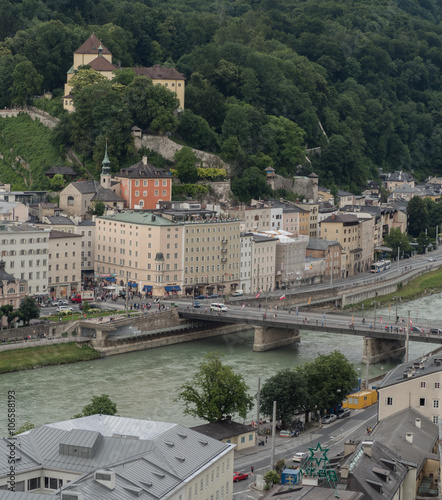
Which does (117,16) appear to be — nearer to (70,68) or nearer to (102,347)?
(70,68)

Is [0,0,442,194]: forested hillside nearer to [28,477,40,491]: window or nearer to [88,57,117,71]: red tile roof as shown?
[88,57,117,71]: red tile roof

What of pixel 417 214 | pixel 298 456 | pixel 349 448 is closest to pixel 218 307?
pixel 298 456

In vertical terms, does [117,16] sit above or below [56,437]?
above

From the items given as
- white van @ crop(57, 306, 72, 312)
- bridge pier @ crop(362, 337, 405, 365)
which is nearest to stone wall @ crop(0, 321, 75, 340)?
white van @ crop(57, 306, 72, 312)

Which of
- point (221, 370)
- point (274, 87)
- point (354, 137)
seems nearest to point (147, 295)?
point (221, 370)

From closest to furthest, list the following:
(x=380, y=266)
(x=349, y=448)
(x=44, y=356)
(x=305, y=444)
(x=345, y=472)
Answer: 1. (x=345, y=472)
2. (x=349, y=448)
3. (x=305, y=444)
4. (x=44, y=356)
5. (x=380, y=266)

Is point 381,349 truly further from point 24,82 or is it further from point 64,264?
point 24,82
